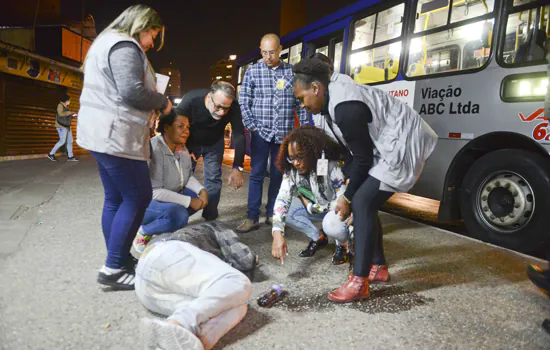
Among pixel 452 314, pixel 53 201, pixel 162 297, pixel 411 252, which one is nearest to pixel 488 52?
pixel 411 252

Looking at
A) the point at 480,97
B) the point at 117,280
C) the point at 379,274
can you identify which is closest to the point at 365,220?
the point at 379,274

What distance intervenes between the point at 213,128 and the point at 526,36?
3.36 m

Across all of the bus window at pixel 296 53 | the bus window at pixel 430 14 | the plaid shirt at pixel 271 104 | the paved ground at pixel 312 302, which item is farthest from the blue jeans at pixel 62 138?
the bus window at pixel 430 14

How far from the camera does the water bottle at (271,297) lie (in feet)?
7.43

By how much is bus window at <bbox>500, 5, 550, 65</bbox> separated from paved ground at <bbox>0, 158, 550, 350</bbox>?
200 centimetres

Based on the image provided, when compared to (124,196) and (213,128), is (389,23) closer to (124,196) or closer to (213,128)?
(213,128)

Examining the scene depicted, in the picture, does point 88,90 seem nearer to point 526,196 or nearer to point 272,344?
point 272,344

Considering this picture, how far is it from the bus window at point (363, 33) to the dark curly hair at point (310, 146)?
2.92m

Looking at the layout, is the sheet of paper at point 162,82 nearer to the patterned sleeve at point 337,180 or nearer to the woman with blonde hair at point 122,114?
the woman with blonde hair at point 122,114

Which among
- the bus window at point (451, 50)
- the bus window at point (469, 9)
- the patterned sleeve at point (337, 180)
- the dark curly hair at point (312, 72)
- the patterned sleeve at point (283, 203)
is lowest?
the patterned sleeve at point (283, 203)

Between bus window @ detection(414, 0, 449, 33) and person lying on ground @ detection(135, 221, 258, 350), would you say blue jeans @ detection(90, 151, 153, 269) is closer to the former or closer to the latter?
person lying on ground @ detection(135, 221, 258, 350)

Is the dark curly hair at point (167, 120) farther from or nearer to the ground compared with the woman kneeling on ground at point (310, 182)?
farther from the ground

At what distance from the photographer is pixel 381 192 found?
236 cm

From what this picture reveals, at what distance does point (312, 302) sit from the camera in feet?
7.75
